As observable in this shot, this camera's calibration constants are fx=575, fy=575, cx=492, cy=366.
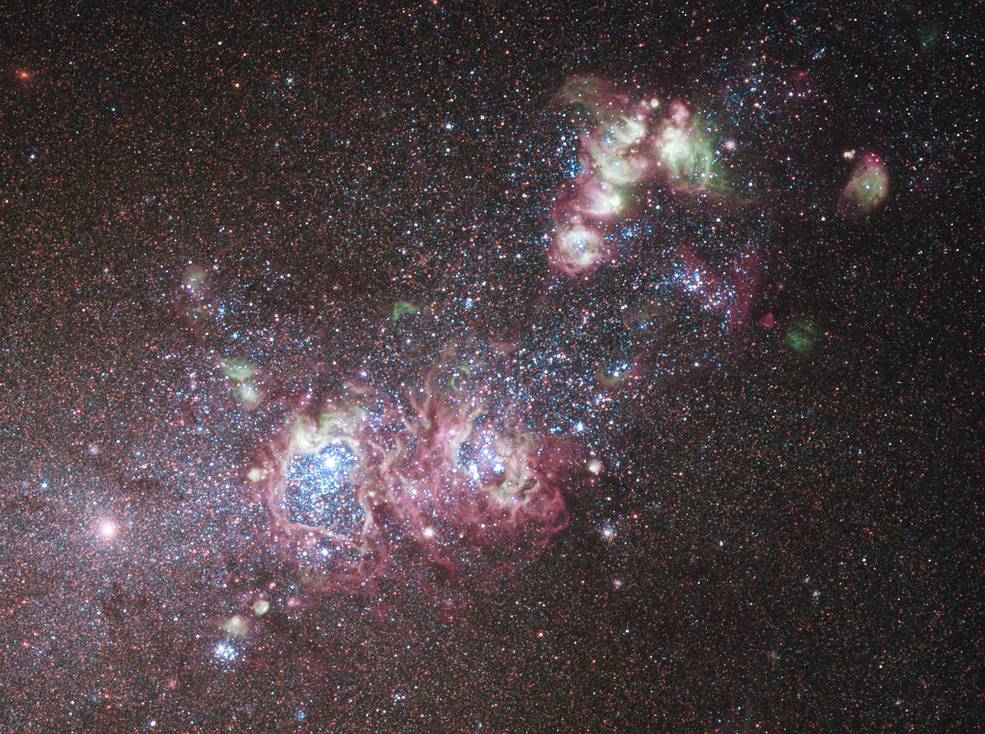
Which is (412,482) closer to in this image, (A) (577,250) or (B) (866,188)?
(A) (577,250)

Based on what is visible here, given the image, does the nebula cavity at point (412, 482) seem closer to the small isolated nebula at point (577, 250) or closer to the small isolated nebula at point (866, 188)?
the small isolated nebula at point (577, 250)

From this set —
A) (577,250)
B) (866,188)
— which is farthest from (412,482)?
(866,188)

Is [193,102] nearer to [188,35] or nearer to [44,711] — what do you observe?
[188,35]

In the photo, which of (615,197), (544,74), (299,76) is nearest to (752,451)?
(615,197)

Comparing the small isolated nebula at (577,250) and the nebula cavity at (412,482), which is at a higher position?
the small isolated nebula at (577,250)

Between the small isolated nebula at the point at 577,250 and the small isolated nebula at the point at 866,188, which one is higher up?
the small isolated nebula at the point at 577,250

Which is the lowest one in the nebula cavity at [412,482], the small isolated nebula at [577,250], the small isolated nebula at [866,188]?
the nebula cavity at [412,482]

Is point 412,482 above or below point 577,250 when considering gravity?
below

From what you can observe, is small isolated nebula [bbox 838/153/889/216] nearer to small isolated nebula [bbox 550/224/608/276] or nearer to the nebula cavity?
small isolated nebula [bbox 550/224/608/276]

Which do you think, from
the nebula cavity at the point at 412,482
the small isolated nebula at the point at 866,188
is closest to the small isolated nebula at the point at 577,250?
the nebula cavity at the point at 412,482
